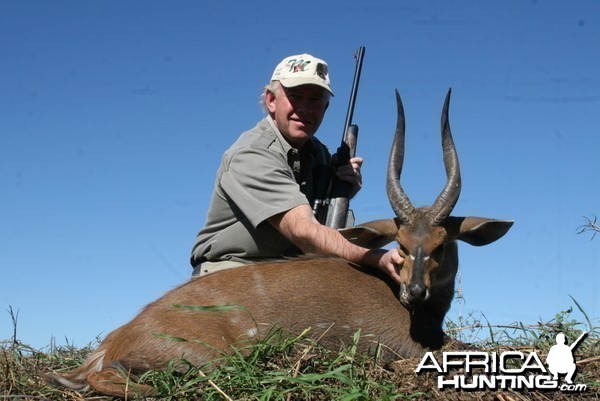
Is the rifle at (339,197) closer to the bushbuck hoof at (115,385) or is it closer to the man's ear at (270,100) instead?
the man's ear at (270,100)

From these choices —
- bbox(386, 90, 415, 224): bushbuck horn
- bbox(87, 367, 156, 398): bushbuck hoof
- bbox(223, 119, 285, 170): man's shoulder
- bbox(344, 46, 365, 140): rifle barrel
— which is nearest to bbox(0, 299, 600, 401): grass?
bbox(87, 367, 156, 398): bushbuck hoof

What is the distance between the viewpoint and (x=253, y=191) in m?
6.66

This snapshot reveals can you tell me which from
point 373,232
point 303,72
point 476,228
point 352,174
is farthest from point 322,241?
point 303,72

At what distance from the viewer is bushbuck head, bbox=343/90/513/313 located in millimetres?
5578

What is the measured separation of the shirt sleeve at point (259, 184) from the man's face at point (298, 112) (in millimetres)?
396

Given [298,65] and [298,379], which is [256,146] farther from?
[298,379]

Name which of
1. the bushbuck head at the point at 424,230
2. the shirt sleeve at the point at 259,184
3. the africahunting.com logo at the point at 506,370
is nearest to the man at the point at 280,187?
the shirt sleeve at the point at 259,184

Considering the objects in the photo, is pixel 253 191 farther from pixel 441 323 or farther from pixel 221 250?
pixel 441 323

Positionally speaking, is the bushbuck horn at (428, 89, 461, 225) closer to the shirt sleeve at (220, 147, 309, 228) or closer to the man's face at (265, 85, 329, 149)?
the shirt sleeve at (220, 147, 309, 228)

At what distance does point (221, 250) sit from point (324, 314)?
1.50m

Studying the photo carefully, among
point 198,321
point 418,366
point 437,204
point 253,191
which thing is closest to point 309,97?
point 253,191

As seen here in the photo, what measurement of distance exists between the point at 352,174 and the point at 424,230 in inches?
75.8

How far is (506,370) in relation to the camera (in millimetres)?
4809

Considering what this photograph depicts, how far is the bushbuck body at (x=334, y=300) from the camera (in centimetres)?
539
